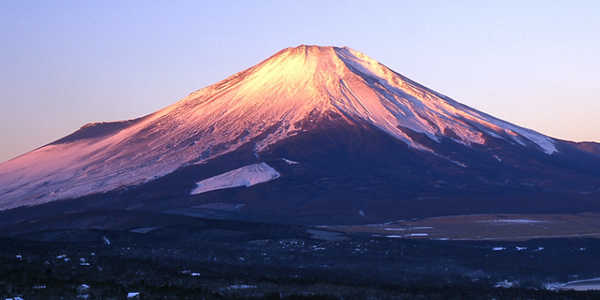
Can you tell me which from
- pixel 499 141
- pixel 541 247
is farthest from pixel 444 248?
pixel 499 141

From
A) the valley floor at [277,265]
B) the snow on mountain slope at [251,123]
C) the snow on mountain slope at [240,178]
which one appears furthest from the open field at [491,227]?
the snow on mountain slope at [251,123]

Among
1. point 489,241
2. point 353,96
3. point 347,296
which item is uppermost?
point 353,96

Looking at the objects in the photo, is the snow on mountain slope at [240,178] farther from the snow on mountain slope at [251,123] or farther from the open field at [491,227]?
the open field at [491,227]

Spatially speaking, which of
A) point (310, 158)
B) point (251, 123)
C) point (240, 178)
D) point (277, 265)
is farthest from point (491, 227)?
point (251, 123)

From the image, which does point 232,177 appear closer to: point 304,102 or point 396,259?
point 304,102

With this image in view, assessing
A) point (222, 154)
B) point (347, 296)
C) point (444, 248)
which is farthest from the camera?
point (222, 154)

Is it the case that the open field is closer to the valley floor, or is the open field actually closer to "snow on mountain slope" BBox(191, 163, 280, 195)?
the valley floor

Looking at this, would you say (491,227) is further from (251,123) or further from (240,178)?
(251,123)
